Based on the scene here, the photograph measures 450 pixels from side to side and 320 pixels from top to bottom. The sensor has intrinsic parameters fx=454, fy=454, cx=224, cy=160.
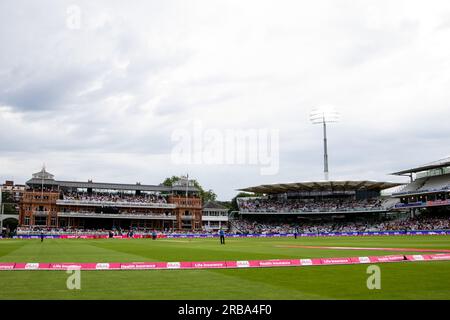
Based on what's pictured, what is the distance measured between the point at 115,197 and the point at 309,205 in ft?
164

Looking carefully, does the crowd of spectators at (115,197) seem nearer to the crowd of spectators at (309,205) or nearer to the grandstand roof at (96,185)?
the grandstand roof at (96,185)

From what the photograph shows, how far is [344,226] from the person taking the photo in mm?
103125

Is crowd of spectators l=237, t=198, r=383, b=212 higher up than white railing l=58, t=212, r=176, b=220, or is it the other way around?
crowd of spectators l=237, t=198, r=383, b=212

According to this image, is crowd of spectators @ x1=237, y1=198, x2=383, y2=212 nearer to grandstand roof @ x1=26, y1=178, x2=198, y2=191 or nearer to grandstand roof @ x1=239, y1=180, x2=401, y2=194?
grandstand roof @ x1=239, y1=180, x2=401, y2=194

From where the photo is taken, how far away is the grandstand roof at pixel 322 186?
109m

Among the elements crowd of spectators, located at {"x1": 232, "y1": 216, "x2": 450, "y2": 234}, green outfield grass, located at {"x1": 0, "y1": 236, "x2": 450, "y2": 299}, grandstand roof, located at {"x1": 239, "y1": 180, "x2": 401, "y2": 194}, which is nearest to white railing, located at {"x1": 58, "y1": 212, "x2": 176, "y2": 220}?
crowd of spectators, located at {"x1": 232, "y1": 216, "x2": 450, "y2": 234}

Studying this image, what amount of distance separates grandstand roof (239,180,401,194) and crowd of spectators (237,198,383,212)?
3126mm

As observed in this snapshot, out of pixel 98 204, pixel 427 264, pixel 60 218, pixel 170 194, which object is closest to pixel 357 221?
pixel 170 194

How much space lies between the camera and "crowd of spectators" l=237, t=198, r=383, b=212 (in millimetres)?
108312

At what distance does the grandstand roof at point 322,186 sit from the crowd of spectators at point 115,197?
84.4 ft

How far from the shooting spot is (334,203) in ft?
370

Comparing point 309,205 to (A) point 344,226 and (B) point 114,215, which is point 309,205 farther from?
(B) point 114,215
